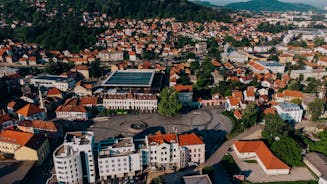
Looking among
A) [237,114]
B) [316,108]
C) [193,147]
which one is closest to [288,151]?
[237,114]

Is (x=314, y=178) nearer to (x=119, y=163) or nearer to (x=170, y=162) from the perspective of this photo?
(x=170, y=162)

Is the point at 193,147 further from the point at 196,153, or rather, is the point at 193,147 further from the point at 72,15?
the point at 72,15

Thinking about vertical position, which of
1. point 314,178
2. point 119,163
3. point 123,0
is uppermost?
point 123,0

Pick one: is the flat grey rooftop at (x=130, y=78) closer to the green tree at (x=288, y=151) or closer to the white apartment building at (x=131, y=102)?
the white apartment building at (x=131, y=102)

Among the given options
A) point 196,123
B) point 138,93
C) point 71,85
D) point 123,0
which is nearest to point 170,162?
point 196,123

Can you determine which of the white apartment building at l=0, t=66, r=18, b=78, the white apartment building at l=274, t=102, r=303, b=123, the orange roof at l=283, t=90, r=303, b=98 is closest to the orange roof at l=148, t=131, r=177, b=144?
the white apartment building at l=274, t=102, r=303, b=123

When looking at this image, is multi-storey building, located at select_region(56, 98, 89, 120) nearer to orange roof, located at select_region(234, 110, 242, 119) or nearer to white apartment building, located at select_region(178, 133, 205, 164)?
white apartment building, located at select_region(178, 133, 205, 164)
